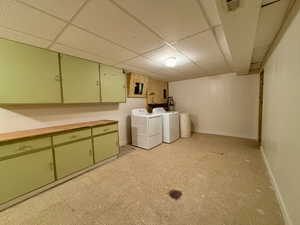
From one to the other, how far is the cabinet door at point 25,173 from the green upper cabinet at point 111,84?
152 centimetres

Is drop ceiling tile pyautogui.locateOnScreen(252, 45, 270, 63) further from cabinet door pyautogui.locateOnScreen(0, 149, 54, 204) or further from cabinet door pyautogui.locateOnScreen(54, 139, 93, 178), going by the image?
cabinet door pyautogui.locateOnScreen(0, 149, 54, 204)

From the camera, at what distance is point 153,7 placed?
1.19 meters

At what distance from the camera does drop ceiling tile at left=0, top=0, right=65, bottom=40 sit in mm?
1144

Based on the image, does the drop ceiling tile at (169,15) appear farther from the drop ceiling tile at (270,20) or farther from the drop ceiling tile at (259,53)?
the drop ceiling tile at (259,53)

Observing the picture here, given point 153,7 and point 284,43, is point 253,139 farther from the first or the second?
point 153,7

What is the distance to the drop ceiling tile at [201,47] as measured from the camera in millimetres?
1791

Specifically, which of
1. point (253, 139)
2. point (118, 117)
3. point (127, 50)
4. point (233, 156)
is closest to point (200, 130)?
point (253, 139)

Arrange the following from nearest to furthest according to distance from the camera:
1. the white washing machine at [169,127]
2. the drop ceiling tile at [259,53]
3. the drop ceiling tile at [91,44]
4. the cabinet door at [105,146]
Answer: the drop ceiling tile at [91,44] < the drop ceiling tile at [259,53] < the cabinet door at [105,146] < the white washing machine at [169,127]

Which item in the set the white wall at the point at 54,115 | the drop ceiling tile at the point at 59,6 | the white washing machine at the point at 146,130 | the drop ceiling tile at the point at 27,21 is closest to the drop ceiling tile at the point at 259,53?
the white washing machine at the point at 146,130

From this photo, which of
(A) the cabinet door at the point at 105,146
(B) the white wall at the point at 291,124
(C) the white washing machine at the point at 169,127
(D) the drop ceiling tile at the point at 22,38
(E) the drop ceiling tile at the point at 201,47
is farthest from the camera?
(C) the white washing machine at the point at 169,127

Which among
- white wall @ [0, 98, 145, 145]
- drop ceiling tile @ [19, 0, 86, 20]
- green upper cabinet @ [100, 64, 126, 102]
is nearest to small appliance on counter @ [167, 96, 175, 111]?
white wall @ [0, 98, 145, 145]

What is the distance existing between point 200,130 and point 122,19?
4.64 meters

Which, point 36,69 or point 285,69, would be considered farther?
point 36,69

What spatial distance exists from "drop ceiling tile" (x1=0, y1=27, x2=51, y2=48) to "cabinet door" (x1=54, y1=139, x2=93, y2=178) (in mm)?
1594
